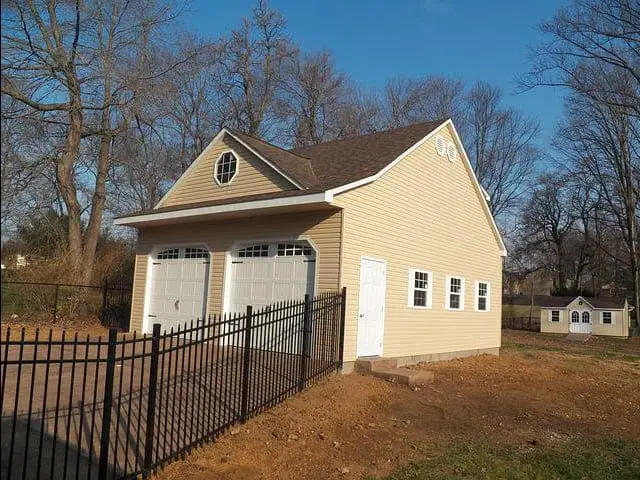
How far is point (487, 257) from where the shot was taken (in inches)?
682

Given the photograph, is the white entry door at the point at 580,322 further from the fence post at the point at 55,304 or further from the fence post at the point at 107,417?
the fence post at the point at 107,417

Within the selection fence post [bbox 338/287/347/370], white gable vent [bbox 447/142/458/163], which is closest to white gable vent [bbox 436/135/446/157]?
white gable vent [bbox 447/142/458/163]

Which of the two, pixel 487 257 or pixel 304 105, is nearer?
pixel 487 257

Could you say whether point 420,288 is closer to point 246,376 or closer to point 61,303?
point 246,376

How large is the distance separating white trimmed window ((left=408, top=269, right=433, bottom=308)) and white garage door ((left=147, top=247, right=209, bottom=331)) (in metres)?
5.05

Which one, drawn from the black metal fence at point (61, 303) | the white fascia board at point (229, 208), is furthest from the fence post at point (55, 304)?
the white fascia board at point (229, 208)

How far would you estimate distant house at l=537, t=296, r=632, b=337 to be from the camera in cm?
3875

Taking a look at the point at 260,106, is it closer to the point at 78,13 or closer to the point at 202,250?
the point at 78,13

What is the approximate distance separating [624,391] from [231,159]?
34.4 feet

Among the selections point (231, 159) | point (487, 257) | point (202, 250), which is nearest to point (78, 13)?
point (231, 159)

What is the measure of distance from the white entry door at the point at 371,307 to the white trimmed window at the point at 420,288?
139 cm

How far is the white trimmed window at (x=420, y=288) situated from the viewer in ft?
42.6

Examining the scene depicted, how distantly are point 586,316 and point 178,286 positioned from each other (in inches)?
1408

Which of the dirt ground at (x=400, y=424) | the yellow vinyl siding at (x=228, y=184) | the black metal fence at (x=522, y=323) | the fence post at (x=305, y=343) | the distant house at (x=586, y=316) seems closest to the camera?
the dirt ground at (x=400, y=424)
